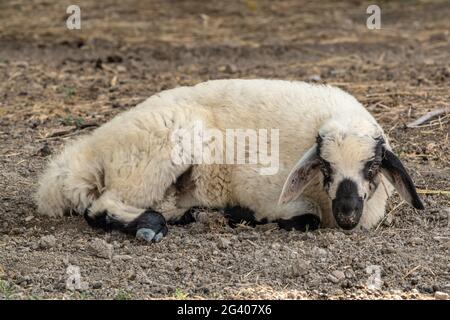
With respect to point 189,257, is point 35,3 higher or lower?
higher

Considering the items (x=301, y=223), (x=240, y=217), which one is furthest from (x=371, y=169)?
(x=240, y=217)

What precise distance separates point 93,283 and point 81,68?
6.77 metres

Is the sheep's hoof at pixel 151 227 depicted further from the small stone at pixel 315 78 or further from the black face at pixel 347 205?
the small stone at pixel 315 78

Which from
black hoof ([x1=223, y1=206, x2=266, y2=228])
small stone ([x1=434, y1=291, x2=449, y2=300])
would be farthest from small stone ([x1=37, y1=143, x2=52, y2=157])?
small stone ([x1=434, y1=291, x2=449, y2=300])

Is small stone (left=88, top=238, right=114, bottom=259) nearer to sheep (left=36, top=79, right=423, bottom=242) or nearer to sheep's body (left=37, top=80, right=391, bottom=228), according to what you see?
sheep (left=36, top=79, right=423, bottom=242)

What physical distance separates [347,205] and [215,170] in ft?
3.89

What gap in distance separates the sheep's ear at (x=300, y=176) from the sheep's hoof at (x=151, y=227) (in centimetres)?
87

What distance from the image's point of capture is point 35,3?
15.4 metres

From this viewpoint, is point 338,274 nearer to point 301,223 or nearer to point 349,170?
point 349,170

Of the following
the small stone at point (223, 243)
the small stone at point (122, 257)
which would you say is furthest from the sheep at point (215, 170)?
the small stone at point (223, 243)

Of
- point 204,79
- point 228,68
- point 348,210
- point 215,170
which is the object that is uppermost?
point 228,68

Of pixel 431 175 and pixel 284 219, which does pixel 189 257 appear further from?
pixel 431 175

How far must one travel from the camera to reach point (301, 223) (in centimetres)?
684

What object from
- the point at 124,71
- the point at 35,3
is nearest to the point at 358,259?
the point at 124,71
